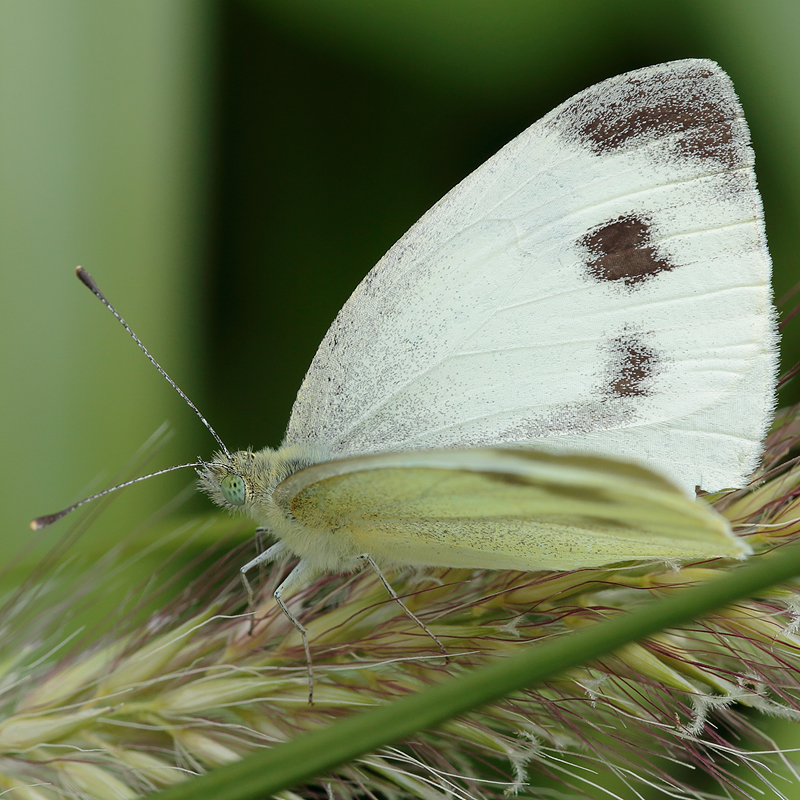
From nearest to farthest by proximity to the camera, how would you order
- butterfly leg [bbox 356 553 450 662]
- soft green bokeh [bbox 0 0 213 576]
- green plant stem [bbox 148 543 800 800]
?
green plant stem [bbox 148 543 800 800], butterfly leg [bbox 356 553 450 662], soft green bokeh [bbox 0 0 213 576]

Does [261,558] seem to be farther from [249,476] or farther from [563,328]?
[563,328]

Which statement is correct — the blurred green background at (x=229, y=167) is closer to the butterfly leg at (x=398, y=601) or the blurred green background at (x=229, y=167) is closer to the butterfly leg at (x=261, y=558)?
the butterfly leg at (x=261, y=558)

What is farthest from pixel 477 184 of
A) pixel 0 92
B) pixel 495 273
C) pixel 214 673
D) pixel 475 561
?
pixel 0 92

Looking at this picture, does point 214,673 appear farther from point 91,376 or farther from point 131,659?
point 91,376

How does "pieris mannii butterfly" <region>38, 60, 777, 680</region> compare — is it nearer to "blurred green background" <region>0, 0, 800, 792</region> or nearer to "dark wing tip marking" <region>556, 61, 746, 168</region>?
"dark wing tip marking" <region>556, 61, 746, 168</region>

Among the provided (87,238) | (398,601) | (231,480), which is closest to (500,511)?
(398,601)

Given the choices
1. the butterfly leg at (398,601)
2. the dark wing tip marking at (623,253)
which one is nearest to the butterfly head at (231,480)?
the butterfly leg at (398,601)

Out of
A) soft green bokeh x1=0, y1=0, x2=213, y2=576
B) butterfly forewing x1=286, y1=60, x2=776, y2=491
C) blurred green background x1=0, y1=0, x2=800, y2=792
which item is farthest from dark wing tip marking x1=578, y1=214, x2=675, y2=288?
soft green bokeh x1=0, y1=0, x2=213, y2=576
